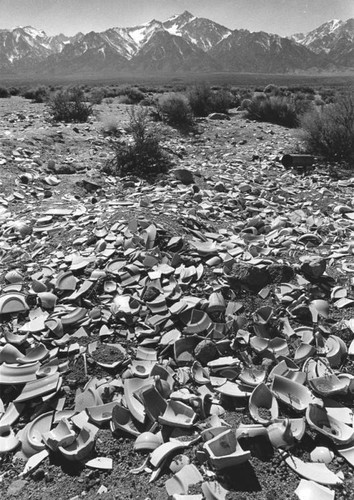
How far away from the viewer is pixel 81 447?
1976mm

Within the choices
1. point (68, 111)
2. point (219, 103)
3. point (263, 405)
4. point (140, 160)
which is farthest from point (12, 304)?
point (219, 103)

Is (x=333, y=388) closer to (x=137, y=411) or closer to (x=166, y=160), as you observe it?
(x=137, y=411)

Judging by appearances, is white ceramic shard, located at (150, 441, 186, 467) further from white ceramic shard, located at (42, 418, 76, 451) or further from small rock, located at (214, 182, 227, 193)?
small rock, located at (214, 182, 227, 193)

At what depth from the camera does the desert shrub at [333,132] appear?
805 cm

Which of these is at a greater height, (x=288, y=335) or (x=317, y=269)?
(x=317, y=269)

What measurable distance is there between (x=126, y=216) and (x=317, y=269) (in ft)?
6.69

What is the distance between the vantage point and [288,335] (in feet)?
9.26

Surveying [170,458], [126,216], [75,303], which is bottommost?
[170,458]

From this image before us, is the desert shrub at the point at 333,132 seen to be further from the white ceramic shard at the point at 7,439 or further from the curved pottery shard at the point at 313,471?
the white ceramic shard at the point at 7,439

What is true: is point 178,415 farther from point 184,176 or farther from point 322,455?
point 184,176

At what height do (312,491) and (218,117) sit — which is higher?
(218,117)

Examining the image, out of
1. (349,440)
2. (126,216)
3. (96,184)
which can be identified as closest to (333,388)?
(349,440)

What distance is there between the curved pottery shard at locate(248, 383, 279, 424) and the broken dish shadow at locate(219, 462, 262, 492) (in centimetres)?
30

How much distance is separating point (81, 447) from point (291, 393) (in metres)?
1.21
